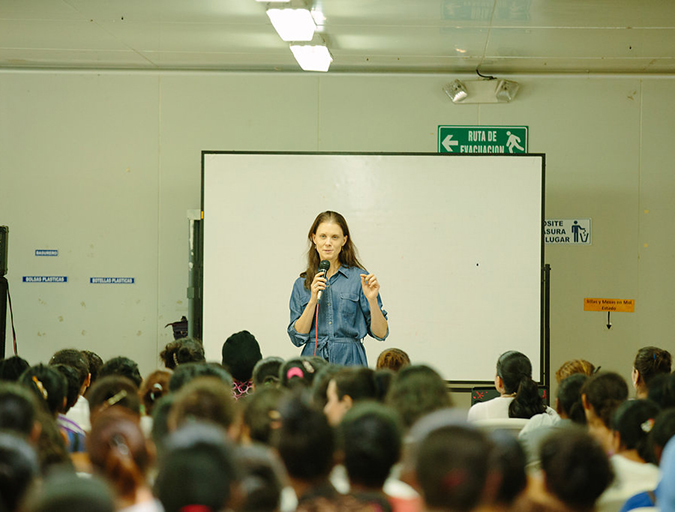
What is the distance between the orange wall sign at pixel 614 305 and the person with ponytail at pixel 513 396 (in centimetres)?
241

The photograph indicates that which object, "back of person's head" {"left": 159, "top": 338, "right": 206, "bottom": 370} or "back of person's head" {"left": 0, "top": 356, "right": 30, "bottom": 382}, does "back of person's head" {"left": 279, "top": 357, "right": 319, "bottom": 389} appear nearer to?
"back of person's head" {"left": 159, "top": 338, "right": 206, "bottom": 370}

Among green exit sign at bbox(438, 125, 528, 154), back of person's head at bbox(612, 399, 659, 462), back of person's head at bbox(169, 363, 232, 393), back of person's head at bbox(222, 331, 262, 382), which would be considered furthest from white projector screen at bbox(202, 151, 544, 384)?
back of person's head at bbox(612, 399, 659, 462)

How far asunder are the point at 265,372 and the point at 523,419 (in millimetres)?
1035

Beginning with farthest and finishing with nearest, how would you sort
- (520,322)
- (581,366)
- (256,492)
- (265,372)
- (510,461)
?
(520,322) < (581,366) < (265,372) < (510,461) < (256,492)

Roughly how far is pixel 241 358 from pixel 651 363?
1.85 meters

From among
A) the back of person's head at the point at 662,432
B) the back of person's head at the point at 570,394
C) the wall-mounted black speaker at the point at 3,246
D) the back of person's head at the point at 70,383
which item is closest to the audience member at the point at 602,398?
the back of person's head at the point at 570,394

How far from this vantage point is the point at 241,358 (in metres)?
3.12

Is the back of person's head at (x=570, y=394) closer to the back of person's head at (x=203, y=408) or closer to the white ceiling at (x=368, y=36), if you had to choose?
the back of person's head at (x=203, y=408)

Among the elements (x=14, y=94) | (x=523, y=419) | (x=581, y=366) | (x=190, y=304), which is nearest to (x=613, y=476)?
(x=523, y=419)

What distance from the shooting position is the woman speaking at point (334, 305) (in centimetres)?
369

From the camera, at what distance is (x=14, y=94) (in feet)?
17.6

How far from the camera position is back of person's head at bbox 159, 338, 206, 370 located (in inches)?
128

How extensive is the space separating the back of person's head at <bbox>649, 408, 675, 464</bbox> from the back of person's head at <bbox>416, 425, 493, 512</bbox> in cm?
81

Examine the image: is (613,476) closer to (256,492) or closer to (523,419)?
(256,492)
